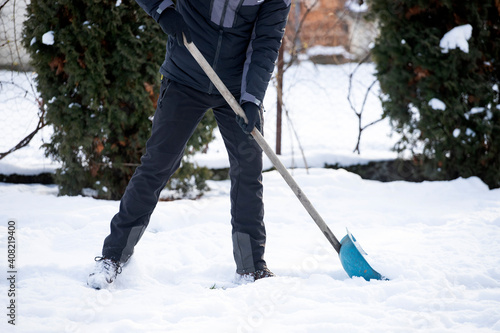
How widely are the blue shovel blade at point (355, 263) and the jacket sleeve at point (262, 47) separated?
2.78 ft

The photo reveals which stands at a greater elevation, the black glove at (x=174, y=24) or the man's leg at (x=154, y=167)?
the black glove at (x=174, y=24)

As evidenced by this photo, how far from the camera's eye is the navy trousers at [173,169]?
7.34ft

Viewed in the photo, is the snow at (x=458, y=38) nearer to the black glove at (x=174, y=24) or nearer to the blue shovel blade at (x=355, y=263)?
the blue shovel blade at (x=355, y=263)

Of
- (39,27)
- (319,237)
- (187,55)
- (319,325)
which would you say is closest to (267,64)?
(187,55)

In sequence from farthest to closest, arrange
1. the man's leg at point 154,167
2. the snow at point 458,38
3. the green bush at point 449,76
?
the green bush at point 449,76 → the snow at point 458,38 → the man's leg at point 154,167

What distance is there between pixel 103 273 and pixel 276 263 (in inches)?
38.5

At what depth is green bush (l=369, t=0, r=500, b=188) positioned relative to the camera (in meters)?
4.28

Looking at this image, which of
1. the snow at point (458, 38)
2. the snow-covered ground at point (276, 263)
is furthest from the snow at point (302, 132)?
the snow at point (458, 38)

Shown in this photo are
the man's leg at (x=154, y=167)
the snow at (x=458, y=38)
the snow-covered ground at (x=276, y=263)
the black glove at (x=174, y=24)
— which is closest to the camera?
the snow-covered ground at (x=276, y=263)

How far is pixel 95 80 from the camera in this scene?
3631mm

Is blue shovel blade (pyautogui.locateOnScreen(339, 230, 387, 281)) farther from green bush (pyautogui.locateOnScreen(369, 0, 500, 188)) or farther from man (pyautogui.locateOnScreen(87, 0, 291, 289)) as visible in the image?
green bush (pyautogui.locateOnScreen(369, 0, 500, 188))

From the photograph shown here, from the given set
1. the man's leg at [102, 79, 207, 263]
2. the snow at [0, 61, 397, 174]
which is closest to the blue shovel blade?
the man's leg at [102, 79, 207, 263]

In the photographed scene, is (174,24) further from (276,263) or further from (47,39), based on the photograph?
(47,39)

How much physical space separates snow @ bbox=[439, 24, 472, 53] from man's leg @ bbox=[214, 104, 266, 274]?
107 inches
